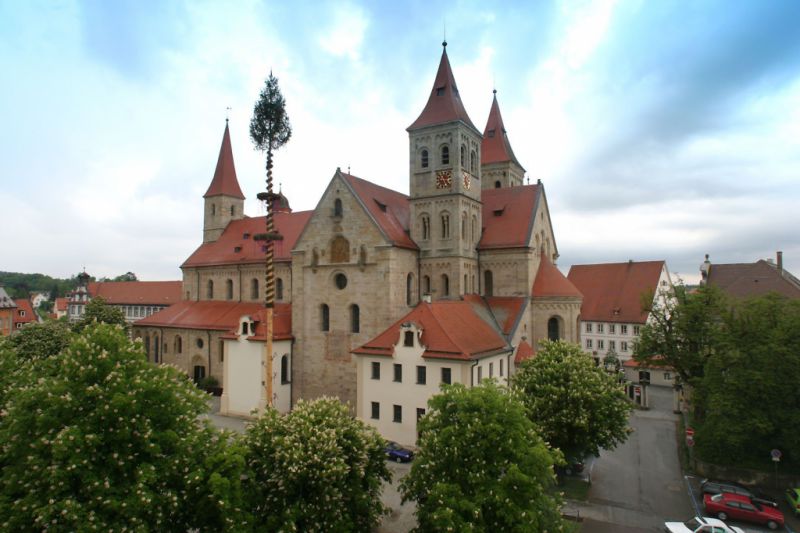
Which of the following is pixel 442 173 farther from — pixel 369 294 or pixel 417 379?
pixel 417 379

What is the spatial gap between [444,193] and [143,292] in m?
67.5

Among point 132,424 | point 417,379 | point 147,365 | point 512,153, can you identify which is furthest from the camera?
point 512,153

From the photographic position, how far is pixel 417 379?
32.5 meters

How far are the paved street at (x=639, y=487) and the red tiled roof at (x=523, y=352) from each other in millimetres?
8165

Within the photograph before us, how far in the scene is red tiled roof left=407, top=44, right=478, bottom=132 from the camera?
136ft

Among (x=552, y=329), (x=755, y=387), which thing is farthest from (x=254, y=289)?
(x=755, y=387)

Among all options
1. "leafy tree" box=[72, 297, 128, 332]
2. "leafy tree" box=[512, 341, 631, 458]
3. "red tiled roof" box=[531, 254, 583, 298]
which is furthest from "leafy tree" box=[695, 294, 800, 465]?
"leafy tree" box=[72, 297, 128, 332]

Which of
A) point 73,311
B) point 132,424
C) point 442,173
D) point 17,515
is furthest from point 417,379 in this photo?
point 73,311

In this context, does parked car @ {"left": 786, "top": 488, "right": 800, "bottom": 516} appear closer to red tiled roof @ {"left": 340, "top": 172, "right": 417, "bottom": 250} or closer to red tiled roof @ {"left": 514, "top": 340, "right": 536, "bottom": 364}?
red tiled roof @ {"left": 514, "top": 340, "right": 536, "bottom": 364}

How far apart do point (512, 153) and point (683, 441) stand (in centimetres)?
3995

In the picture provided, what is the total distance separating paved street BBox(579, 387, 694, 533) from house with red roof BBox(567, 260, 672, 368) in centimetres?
1793

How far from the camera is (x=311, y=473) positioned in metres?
17.6

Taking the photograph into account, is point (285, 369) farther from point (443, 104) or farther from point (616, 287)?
point (616, 287)

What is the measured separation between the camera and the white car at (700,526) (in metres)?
22.1
